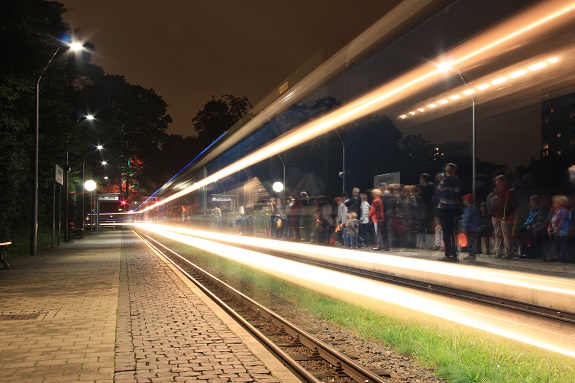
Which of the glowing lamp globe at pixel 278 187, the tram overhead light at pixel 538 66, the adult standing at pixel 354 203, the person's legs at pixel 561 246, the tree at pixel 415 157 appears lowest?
the person's legs at pixel 561 246

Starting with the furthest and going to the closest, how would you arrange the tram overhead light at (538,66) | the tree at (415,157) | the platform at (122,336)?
the tree at (415,157), the tram overhead light at (538,66), the platform at (122,336)

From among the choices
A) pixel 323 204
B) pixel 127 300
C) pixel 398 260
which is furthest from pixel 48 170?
pixel 398 260

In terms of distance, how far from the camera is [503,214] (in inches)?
536

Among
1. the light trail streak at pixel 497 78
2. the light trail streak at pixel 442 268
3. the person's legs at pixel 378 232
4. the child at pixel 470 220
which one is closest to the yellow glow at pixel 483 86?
the light trail streak at pixel 497 78

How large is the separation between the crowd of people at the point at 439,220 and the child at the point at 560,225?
0.02m

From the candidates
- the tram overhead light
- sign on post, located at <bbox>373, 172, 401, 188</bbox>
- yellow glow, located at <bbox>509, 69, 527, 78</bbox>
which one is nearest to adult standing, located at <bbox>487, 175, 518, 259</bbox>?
sign on post, located at <bbox>373, 172, 401, 188</bbox>

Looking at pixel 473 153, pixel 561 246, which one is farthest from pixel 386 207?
pixel 473 153

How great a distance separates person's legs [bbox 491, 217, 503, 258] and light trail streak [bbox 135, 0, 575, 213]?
15.4ft

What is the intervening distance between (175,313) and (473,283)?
180 inches

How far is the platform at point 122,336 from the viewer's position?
19.9 feet

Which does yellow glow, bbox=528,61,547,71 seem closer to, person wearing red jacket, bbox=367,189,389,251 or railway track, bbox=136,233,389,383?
railway track, bbox=136,233,389,383

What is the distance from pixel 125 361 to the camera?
653 centimetres

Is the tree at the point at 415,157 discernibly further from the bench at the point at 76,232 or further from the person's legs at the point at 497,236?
the bench at the point at 76,232

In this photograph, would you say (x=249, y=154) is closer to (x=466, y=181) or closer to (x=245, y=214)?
(x=245, y=214)
